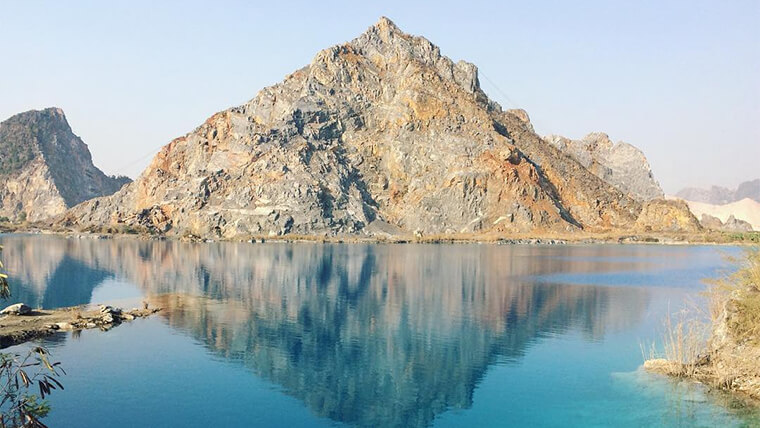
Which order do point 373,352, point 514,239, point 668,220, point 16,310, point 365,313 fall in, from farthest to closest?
1. point 668,220
2. point 514,239
3. point 365,313
4. point 16,310
5. point 373,352

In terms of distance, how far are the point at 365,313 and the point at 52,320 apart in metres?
26.8

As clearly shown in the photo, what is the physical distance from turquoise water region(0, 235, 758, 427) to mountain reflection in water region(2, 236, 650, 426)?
0.19 metres

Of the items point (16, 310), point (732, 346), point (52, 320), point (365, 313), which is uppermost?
point (732, 346)

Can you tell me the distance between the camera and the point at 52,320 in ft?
156

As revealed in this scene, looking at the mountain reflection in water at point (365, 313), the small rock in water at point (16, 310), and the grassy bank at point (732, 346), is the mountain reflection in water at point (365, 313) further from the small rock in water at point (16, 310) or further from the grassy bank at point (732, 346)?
the grassy bank at point (732, 346)

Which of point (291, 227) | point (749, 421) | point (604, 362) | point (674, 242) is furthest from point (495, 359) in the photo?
point (674, 242)

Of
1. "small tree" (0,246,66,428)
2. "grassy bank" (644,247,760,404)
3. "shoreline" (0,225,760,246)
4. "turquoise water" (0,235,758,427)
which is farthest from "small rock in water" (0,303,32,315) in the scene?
"shoreline" (0,225,760,246)

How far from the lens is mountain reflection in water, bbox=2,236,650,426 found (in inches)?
1310

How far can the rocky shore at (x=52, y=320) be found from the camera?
138ft

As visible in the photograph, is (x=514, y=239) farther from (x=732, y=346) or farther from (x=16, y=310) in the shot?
(x=732, y=346)

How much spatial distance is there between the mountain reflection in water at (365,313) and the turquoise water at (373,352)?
0.62 ft

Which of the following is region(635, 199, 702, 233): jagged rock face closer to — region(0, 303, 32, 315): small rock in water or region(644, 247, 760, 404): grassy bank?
region(644, 247, 760, 404): grassy bank

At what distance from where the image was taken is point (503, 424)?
27172mm

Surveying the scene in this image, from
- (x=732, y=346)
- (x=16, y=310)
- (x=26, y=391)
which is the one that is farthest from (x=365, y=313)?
(x=26, y=391)
